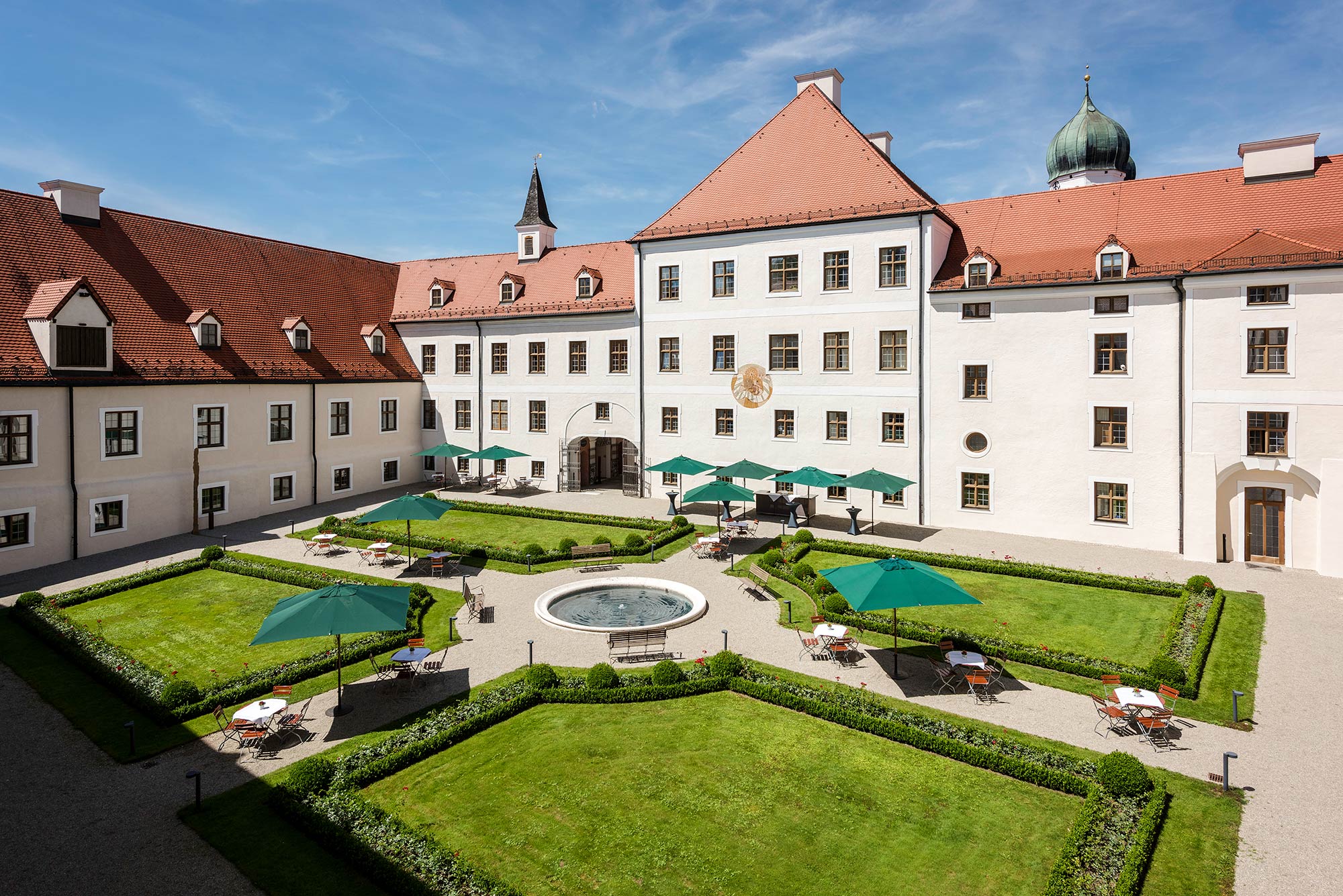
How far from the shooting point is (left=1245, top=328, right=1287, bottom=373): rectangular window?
25.2 m

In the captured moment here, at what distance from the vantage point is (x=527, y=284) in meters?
43.9

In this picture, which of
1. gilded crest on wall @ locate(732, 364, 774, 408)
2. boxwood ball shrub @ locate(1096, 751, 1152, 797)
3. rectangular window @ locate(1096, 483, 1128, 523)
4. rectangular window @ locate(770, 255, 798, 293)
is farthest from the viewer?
gilded crest on wall @ locate(732, 364, 774, 408)

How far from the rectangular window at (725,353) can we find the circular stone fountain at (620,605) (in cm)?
1471

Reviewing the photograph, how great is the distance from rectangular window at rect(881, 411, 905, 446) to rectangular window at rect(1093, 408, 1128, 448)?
296 inches

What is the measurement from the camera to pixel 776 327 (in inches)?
1369

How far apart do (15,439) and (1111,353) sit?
41284mm

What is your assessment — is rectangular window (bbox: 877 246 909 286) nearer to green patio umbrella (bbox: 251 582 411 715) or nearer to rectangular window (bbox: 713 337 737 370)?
rectangular window (bbox: 713 337 737 370)

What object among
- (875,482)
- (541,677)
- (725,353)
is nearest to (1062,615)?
(875,482)

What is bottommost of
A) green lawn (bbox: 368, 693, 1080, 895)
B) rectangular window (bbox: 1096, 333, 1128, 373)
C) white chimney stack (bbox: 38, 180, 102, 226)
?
green lawn (bbox: 368, 693, 1080, 895)

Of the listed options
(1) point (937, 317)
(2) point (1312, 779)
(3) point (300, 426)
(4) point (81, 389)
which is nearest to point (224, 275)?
(3) point (300, 426)

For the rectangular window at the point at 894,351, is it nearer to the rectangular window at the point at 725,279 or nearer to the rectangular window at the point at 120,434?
the rectangular window at the point at 725,279

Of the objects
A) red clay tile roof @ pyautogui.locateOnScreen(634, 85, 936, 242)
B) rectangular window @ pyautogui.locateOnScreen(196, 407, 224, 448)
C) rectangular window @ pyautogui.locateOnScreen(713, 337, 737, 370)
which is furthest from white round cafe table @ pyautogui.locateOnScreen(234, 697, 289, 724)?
red clay tile roof @ pyautogui.locateOnScreen(634, 85, 936, 242)

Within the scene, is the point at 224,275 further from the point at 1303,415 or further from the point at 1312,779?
the point at 1303,415

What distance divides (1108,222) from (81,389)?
41875 millimetres
